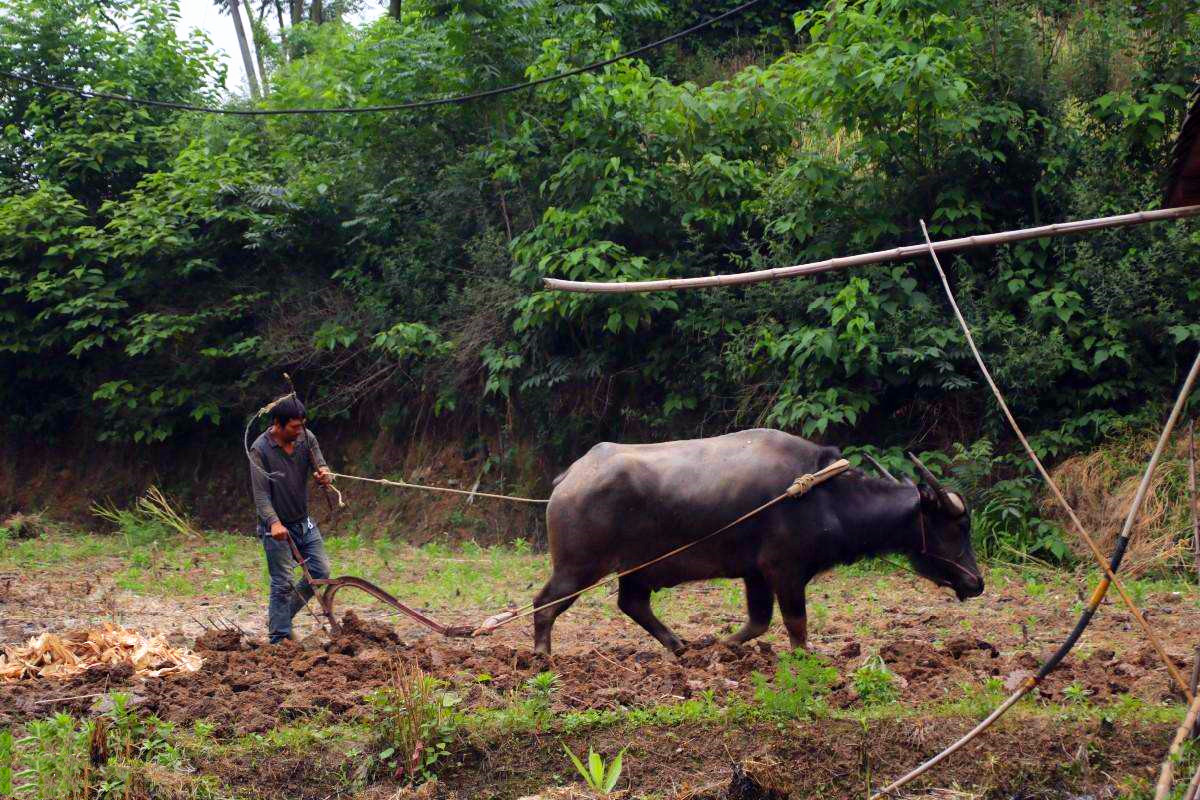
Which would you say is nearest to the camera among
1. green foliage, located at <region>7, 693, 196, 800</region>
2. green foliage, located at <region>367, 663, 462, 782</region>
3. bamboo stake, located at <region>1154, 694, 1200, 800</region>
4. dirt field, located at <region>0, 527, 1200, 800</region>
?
bamboo stake, located at <region>1154, 694, 1200, 800</region>

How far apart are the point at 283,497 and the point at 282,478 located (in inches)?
4.9

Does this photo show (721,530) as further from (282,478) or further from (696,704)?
(282,478)

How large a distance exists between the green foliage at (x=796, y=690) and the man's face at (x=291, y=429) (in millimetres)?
3402

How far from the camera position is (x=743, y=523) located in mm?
6566

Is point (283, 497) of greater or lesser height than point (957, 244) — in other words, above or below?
below

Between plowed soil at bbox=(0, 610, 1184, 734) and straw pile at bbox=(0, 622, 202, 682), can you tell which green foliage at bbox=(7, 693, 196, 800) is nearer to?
plowed soil at bbox=(0, 610, 1184, 734)

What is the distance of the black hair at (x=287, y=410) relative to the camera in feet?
23.2

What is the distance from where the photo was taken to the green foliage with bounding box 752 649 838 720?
204 inches

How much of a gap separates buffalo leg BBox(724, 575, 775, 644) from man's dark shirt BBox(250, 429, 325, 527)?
112 inches

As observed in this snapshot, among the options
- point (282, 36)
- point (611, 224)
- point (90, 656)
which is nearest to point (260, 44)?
point (282, 36)

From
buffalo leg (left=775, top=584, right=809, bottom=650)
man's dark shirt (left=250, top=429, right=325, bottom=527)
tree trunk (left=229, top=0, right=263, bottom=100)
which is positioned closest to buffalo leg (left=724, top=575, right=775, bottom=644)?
buffalo leg (left=775, top=584, right=809, bottom=650)

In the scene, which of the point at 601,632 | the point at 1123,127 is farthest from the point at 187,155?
the point at 1123,127

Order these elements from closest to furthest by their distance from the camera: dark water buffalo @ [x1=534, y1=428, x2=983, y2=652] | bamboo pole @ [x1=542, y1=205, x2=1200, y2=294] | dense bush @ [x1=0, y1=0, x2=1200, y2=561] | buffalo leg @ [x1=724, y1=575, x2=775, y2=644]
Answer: bamboo pole @ [x1=542, y1=205, x2=1200, y2=294] < dark water buffalo @ [x1=534, y1=428, x2=983, y2=652] < buffalo leg @ [x1=724, y1=575, x2=775, y2=644] < dense bush @ [x1=0, y1=0, x2=1200, y2=561]

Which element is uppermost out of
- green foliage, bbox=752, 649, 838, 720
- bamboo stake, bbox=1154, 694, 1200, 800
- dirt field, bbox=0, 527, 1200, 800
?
bamboo stake, bbox=1154, 694, 1200, 800
